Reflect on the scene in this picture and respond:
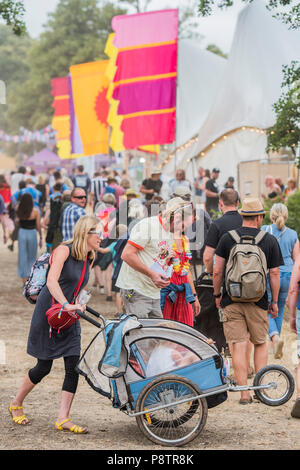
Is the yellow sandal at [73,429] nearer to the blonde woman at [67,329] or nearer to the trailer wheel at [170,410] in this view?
the blonde woman at [67,329]

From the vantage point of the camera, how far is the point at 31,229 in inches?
511

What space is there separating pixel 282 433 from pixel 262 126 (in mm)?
16946

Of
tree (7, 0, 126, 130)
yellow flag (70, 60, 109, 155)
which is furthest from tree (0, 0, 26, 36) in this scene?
tree (7, 0, 126, 130)

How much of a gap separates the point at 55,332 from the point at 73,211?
19.7 feet

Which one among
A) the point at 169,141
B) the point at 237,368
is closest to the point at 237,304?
the point at 237,368

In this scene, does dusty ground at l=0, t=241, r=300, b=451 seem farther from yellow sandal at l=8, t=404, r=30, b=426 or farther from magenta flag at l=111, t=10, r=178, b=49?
magenta flag at l=111, t=10, r=178, b=49

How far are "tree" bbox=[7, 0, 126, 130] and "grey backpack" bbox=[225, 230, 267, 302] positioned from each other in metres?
58.3

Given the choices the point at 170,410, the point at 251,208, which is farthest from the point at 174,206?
the point at 170,410

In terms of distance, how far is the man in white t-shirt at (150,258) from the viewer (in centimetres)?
615

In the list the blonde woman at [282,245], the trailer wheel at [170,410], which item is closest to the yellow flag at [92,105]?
the blonde woman at [282,245]

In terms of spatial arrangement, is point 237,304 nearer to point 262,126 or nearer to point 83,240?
point 83,240

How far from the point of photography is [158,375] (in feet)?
16.9

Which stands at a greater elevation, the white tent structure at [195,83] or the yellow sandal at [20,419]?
the white tent structure at [195,83]

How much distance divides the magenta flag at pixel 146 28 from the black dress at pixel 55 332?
14.2m
